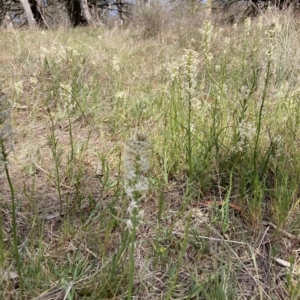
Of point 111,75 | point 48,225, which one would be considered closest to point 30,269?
point 48,225

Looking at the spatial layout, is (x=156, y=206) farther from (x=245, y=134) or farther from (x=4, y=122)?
(x=4, y=122)

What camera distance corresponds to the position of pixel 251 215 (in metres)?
1.26

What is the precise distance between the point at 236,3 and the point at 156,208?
1268cm

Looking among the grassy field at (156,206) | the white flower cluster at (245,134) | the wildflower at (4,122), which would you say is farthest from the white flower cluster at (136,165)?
the white flower cluster at (245,134)

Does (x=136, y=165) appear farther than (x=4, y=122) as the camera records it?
No

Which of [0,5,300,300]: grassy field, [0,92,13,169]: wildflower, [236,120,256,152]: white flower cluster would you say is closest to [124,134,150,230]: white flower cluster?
[0,5,300,300]: grassy field

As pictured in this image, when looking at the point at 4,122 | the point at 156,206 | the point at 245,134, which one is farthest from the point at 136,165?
the point at 245,134

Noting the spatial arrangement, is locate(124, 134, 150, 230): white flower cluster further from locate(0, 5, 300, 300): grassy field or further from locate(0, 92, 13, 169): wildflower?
locate(0, 92, 13, 169): wildflower

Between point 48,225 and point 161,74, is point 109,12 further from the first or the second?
point 48,225

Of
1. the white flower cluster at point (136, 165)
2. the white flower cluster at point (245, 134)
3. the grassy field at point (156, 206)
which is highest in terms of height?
the white flower cluster at point (136, 165)

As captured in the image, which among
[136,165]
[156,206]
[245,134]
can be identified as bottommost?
[156,206]

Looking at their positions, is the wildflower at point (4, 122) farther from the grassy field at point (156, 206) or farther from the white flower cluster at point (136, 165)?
the white flower cluster at point (136, 165)

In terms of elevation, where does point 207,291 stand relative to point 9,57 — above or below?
below

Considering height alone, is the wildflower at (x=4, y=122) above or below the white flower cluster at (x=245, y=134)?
above
